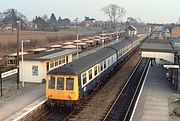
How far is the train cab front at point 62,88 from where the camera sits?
17.6m

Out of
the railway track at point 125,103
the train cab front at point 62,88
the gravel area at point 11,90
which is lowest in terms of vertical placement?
the railway track at point 125,103

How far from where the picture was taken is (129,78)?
29.2m

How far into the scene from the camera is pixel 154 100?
20266mm

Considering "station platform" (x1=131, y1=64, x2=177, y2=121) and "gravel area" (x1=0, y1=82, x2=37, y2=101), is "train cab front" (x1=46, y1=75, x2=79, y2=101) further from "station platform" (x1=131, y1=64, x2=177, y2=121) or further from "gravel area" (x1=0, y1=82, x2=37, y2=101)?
"gravel area" (x1=0, y1=82, x2=37, y2=101)

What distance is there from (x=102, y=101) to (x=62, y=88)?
13.8 ft

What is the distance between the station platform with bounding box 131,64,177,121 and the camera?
55.0ft

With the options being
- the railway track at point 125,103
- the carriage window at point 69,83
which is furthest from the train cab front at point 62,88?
the railway track at point 125,103

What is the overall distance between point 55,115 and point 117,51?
56.5 feet

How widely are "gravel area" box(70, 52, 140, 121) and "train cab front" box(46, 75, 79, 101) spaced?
1286mm

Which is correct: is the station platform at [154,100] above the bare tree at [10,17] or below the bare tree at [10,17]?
below

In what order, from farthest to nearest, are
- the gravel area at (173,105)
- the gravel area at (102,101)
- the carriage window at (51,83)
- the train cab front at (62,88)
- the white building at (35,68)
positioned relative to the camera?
the white building at (35,68), the carriage window at (51,83), the train cab front at (62,88), the gravel area at (102,101), the gravel area at (173,105)

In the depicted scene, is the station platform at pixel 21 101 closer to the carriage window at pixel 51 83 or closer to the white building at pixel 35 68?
the white building at pixel 35 68

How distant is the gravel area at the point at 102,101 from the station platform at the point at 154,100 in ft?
6.89

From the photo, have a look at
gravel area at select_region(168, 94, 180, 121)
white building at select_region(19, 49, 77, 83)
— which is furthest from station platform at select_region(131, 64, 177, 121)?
white building at select_region(19, 49, 77, 83)
